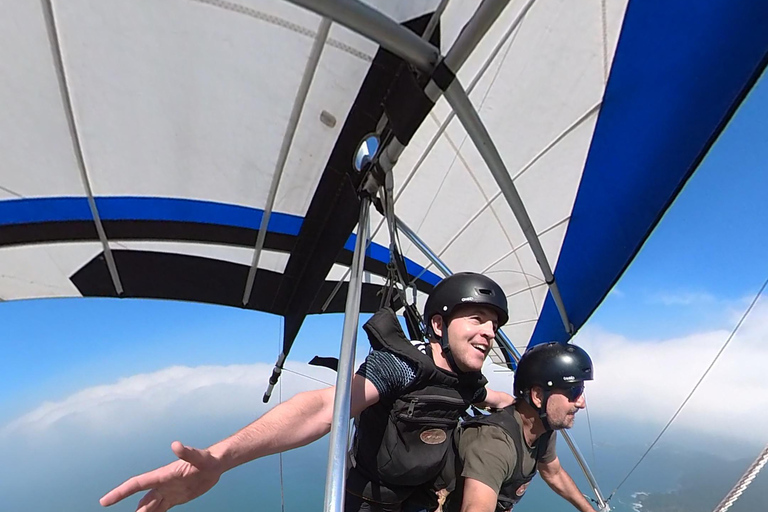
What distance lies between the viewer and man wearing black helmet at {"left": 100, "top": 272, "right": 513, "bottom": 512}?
1.26 m

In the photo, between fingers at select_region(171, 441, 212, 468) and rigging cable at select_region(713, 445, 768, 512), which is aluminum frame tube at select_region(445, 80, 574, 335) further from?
fingers at select_region(171, 441, 212, 468)

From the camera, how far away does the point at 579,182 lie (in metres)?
3.29

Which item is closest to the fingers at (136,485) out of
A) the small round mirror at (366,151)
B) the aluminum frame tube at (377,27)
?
the aluminum frame tube at (377,27)

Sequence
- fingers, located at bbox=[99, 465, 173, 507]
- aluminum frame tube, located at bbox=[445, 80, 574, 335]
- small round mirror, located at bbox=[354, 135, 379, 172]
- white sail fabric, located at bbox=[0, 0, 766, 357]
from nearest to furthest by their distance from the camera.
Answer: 1. fingers, located at bbox=[99, 465, 173, 507]
2. aluminum frame tube, located at bbox=[445, 80, 574, 335]
3. white sail fabric, located at bbox=[0, 0, 766, 357]
4. small round mirror, located at bbox=[354, 135, 379, 172]

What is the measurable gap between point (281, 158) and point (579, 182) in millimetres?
2242

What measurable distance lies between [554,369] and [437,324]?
517 mm

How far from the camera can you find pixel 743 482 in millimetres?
1202

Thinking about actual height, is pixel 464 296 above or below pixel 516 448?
above

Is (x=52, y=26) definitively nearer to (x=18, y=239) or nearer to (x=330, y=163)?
(x=330, y=163)

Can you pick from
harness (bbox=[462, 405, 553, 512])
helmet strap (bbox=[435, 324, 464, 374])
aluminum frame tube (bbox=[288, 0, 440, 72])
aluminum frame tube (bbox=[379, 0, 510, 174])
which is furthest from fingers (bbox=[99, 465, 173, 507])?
aluminum frame tube (bbox=[379, 0, 510, 174])

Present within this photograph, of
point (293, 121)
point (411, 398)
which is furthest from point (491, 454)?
point (293, 121)

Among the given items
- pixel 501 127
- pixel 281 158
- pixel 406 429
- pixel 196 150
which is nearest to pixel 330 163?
pixel 281 158

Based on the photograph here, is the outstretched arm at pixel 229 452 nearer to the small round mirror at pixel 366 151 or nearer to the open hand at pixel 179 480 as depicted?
the open hand at pixel 179 480

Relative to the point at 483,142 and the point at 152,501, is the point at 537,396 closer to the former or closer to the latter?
the point at 483,142
